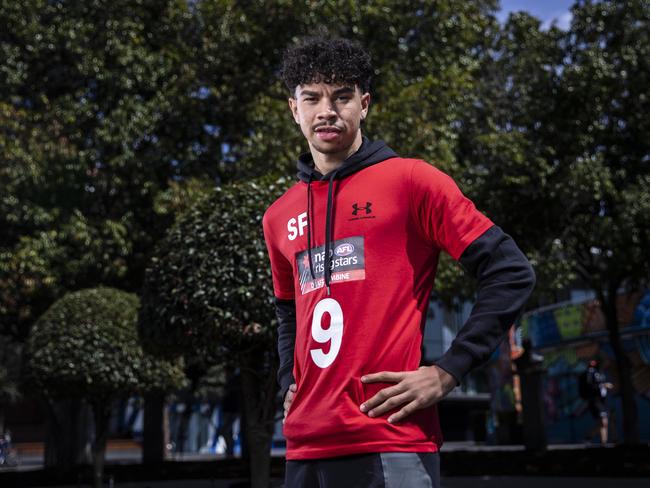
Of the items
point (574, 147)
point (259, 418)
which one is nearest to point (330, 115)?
point (259, 418)

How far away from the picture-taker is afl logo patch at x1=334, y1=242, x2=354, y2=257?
7.91 ft

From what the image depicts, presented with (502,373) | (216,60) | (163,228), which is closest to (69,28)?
(216,60)

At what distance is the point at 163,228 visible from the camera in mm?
18203

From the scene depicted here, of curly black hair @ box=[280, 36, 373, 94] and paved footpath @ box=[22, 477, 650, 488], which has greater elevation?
curly black hair @ box=[280, 36, 373, 94]

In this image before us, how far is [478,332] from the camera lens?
222 centimetres

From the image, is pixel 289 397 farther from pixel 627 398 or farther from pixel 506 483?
pixel 627 398

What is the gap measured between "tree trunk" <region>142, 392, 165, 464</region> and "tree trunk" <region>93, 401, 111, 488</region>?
22.8 ft

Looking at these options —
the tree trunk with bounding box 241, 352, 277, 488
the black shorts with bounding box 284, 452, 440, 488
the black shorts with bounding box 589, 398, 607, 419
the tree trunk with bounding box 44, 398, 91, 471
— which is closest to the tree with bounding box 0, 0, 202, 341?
the tree trunk with bounding box 44, 398, 91, 471

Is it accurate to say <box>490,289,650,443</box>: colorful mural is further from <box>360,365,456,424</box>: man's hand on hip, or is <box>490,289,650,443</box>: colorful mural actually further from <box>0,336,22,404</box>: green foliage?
<box>360,365,456,424</box>: man's hand on hip

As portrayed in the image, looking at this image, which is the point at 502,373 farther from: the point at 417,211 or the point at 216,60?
the point at 417,211

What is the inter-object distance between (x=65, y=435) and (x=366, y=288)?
1902cm

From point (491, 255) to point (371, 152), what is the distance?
0.55m

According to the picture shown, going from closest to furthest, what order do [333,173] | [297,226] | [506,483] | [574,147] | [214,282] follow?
[333,173]
[297,226]
[214,282]
[506,483]
[574,147]

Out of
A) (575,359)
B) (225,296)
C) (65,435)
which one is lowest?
(65,435)
